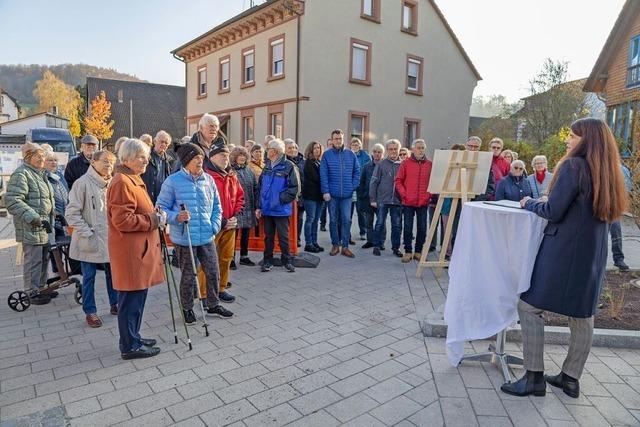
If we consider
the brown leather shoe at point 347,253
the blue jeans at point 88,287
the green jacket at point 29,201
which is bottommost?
the brown leather shoe at point 347,253

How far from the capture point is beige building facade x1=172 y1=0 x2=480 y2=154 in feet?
62.6

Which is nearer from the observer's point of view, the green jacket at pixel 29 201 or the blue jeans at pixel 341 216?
the green jacket at pixel 29 201

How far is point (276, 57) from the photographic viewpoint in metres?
20.4

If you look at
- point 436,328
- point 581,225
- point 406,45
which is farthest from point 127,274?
point 406,45

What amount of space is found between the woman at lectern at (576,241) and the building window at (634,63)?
1801cm

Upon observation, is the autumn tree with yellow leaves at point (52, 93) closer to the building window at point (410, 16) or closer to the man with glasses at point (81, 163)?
the building window at point (410, 16)

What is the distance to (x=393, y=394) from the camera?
138 inches

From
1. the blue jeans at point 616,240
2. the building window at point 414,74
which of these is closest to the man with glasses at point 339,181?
the blue jeans at point 616,240

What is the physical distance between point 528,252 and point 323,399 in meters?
1.92

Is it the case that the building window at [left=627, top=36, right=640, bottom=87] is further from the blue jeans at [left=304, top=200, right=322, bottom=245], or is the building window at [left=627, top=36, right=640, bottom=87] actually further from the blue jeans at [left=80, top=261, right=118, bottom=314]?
the blue jeans at [left=80, top=261, right=118, bottom=314]

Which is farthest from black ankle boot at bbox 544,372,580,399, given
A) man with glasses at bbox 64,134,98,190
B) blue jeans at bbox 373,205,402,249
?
man with glasses at bbox 64,134,98,190

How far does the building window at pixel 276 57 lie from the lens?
1986 cm

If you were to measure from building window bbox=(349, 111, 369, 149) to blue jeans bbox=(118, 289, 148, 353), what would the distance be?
17369 mm

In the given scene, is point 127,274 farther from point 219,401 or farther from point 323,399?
point 323,399
